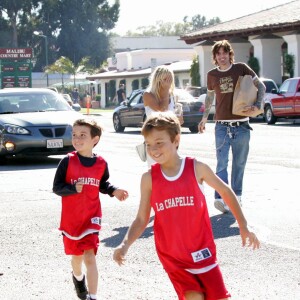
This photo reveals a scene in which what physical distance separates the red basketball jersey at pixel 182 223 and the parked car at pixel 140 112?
21.7 m

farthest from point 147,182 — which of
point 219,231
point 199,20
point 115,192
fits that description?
point 199,20

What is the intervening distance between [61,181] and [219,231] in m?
3.14

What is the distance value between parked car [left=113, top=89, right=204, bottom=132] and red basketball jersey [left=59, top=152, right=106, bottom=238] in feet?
66.9

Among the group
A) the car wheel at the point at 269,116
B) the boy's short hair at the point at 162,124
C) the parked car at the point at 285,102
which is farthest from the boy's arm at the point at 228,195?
the car wheel at the point at 269,116

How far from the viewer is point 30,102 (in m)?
17.8

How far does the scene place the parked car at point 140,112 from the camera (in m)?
27.4

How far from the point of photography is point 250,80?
10.1 m

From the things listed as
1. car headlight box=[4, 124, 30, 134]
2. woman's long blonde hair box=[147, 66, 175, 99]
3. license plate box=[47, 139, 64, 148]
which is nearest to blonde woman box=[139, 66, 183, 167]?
woman's long blonde hair box=[147, 66, 175, 99]

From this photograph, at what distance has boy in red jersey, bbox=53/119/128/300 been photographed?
6.09 metres

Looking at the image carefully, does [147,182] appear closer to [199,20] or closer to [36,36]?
[36,36]

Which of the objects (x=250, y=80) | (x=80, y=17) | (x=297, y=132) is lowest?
(x=297, y=132)

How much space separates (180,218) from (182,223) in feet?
0.10

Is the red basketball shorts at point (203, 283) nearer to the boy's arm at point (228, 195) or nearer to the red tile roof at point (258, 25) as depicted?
the boy's arm at point (228, 195)

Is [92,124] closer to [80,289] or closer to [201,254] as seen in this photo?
[80,289]
